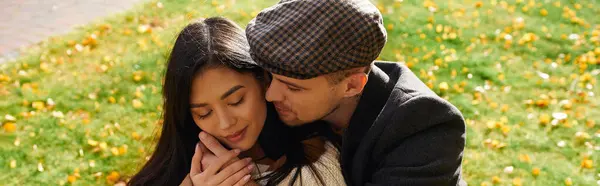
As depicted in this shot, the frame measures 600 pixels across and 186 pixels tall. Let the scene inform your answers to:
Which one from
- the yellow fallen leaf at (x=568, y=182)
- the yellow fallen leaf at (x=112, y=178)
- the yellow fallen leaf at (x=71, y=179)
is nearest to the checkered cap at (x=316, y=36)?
the yellow fallen leaf at (x=112, y=178)

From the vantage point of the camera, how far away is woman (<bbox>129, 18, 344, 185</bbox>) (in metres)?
2.62

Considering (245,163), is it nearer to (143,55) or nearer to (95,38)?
(143,55)

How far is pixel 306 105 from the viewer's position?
258cm

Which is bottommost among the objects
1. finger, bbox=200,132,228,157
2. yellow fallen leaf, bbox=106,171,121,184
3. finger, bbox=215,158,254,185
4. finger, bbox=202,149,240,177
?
yellow fallen leaf, bbox=106,171,121,184

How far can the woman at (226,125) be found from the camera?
2.62 meters

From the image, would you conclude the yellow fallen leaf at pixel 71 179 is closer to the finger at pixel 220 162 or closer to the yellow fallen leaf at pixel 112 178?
the yellow fallen leaf at pixel 112 178

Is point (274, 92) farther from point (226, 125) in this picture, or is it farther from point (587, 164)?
point (587, 164)

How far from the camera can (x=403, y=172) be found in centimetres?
252

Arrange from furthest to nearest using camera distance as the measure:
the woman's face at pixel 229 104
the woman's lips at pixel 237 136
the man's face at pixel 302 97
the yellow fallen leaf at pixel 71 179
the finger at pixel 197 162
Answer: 1. the yellow fallen leaf at pixel 71 179
2. the finger at pixel 197 162
3. the woman's lips at pixel 237 136
4. the woman's face at pixel 229 104
5. the man's face at pixel 302 97

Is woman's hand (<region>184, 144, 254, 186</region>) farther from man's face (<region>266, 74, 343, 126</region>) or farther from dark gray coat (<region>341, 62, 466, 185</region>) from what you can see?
dark gray coat (<region>341, 62, 466, 185</region>)

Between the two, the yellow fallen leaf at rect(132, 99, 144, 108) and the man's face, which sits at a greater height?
the man's face

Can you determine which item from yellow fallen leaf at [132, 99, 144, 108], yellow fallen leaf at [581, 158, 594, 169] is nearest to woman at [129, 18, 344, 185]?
yellow fallen leaf at [132, 99, 144, 108]

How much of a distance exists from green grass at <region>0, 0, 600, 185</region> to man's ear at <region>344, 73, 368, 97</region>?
119 centimetres

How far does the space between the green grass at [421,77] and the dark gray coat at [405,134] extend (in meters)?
1.23
